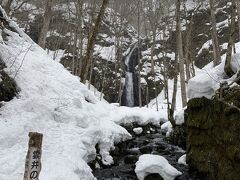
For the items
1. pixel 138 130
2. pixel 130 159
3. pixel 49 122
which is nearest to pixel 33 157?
pixel 49 122

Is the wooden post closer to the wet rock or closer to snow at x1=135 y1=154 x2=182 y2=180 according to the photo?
snow at x1=135 y1=154 x2=182 y2=180

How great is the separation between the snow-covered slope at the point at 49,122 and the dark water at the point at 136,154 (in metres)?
0.41

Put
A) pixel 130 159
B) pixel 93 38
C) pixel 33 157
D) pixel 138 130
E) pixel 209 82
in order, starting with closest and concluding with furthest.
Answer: pixel 33 157 → pixel 209 82 → pixel 130 159 → pixel 93 38 → pixel 138 130

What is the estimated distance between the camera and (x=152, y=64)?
103 feet

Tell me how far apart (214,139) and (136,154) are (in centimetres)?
369

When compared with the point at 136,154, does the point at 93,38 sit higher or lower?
higher

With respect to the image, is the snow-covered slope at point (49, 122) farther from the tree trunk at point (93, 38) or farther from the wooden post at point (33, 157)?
the wooden post at point (33, 157)

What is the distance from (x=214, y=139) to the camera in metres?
7.89

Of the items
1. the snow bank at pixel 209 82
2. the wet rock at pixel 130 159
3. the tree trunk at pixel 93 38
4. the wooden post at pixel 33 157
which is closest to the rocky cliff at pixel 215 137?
the snow bank at pixel 209 82

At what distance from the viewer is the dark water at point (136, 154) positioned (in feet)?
27.5

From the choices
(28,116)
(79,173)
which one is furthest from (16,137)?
(79,173)

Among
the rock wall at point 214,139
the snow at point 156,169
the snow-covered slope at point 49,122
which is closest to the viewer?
the snow-covered slope at point 49,122

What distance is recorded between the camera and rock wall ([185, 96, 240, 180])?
6.89 meters

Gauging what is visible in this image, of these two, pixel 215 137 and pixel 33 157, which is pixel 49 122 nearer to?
pixel 215 137
